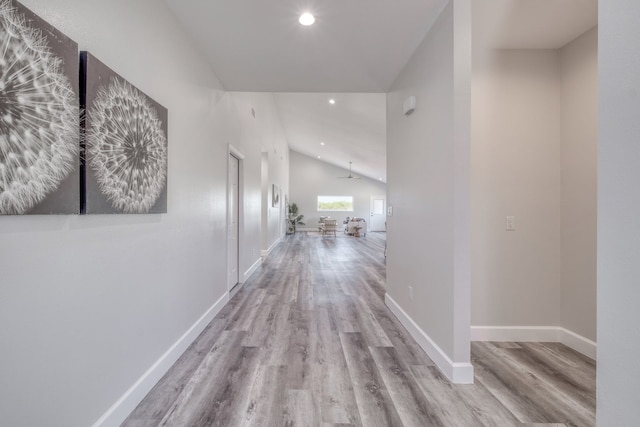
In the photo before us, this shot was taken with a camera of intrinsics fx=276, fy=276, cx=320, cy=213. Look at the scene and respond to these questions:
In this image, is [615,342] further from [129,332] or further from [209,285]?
[209,285]

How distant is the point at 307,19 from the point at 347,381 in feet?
8.42

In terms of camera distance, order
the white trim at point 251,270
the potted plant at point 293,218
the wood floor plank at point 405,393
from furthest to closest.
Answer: the potted plant at point 293,218, the white trim at point 251,270, the wood floor plank at point 405,393

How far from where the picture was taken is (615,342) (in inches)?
26.9

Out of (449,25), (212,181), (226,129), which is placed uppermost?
(449,25)

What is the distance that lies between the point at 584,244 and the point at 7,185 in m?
3.41

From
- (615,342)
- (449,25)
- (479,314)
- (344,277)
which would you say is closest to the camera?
(615,342)

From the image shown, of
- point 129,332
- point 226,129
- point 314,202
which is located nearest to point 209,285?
point 129,332

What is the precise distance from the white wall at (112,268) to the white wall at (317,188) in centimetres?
1127

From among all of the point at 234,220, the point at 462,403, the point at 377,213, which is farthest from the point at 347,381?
the point at 377,213

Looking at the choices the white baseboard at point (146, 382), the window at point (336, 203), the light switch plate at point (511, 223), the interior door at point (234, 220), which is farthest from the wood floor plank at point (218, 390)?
the window at point (336, 203)

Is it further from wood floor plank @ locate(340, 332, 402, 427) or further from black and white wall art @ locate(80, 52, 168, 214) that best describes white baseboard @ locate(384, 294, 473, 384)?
black and white wall art @ locate(80, 52, 168, 214)

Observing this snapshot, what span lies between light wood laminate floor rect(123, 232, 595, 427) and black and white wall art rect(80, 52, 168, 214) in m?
1.16

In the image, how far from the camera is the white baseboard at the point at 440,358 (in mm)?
1815

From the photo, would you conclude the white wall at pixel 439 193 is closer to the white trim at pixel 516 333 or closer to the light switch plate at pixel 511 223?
the white trim at pixel 516 333
